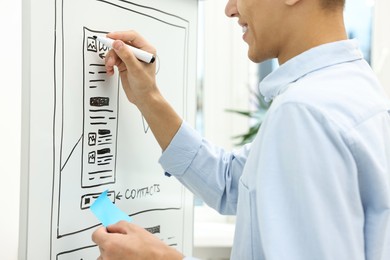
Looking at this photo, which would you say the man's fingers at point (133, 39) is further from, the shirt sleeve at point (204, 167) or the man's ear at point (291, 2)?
→ the man's ear at point (291, 2)

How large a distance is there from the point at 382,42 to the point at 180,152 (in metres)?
1.47

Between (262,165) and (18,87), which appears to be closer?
(262,165)

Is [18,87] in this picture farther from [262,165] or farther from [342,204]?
[342,204]

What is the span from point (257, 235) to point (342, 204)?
16cm

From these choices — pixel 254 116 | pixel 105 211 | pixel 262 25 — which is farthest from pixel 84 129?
pixel 254 116

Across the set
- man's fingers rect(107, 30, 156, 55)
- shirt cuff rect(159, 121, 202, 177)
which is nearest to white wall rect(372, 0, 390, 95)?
shirt cuff rect(159, 121, 202, 177)

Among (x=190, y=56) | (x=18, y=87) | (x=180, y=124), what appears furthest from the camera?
(x=190, y=56)

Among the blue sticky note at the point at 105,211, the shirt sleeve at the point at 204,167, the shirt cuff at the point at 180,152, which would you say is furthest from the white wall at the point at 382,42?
the blue sticky note at the point at 105,211

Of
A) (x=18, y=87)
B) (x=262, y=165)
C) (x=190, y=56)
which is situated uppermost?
(x=190, y=56)

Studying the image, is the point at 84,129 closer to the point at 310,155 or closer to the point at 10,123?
the point at 10,123

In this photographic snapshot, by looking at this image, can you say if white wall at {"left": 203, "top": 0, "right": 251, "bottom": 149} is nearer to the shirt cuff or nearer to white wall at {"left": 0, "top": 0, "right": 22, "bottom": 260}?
the shirt cuff

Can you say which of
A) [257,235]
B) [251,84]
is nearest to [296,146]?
[257,235]

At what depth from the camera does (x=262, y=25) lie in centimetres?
102

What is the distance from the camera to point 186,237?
1478mm
